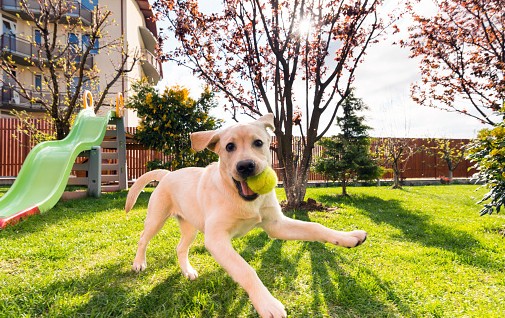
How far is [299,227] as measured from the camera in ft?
8.42

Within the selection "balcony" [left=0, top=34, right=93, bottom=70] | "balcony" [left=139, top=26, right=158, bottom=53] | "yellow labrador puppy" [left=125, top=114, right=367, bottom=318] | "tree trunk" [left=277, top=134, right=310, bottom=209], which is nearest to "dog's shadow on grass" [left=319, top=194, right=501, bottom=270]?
"tree trunk" [left=277, top=134, right=310, bottom=209]

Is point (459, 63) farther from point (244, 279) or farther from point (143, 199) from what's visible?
point (244, 279)

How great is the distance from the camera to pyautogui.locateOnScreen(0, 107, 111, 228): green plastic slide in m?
5.95

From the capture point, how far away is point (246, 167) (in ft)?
7.45

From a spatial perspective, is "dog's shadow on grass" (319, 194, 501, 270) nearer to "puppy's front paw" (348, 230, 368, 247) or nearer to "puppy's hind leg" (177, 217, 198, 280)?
"puppy's front paw" (348, 230, 368, 247)

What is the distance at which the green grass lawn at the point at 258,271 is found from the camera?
2.53 metres

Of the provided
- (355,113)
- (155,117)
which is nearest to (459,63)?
(355,113)

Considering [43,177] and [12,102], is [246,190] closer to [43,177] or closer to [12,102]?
[43,177]

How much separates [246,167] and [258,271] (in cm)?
155

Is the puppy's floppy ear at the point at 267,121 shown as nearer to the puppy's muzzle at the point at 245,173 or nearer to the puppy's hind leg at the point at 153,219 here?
the puppy's muzzle at the point at 245,173

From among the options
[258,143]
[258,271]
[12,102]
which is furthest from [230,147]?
[12,102]

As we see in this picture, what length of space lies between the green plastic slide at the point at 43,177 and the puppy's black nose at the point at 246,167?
489 centimetres

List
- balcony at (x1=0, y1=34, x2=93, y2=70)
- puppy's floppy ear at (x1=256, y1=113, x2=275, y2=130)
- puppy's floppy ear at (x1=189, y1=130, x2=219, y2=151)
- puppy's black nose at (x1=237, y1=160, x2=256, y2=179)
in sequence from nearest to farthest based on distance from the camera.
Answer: puppy's black nose at (x1=237, y1=160, x2=256, y2=179) < puppy's floppy ear at (x1=189, y1=130, x2=219, y2=151) < puppy's floppy ear at (x1=256, y1=113, x2=275, y2=130) < balcony at (x1=0, y1=34, x2=93, y2=70)

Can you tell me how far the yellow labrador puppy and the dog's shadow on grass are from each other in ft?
8.90
